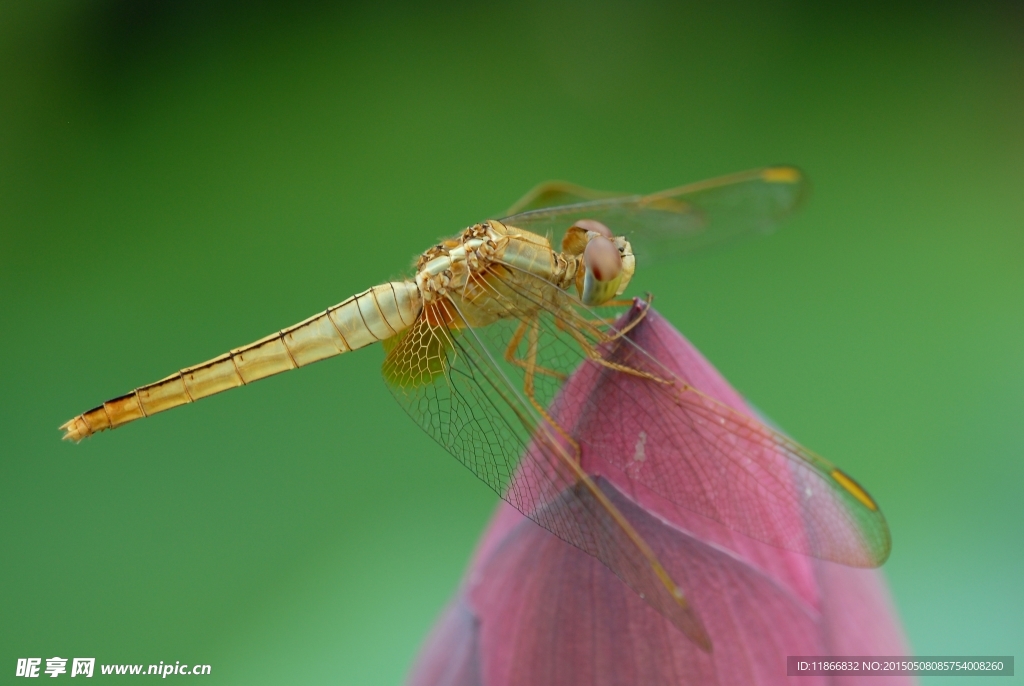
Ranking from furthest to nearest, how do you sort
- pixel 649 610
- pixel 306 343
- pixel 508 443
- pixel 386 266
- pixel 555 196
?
pixel 386 266
pixel 555 196
pixel 306 343
pixel 508 443
pixel 649 610

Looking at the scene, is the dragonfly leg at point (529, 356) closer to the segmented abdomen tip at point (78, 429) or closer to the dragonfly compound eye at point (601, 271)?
the dragonfly compound eye at point (601, 271)

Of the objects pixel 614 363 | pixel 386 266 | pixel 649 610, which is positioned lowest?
pixel 649 610

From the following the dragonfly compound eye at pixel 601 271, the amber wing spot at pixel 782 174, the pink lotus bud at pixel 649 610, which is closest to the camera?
the pink lotus bud at pixel 649 610

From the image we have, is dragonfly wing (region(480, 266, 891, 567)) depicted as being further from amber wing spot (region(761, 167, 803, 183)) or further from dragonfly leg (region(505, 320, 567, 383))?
amber wing spot (region(761, 167, 803, 183))

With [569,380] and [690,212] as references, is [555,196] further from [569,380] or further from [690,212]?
[569,380]

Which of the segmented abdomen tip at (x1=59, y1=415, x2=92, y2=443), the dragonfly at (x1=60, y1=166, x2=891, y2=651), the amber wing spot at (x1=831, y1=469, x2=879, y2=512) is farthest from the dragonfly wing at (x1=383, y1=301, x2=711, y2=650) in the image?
the segmented abdomen tip at (x1=59, y1=415, x2=92, y2=443)

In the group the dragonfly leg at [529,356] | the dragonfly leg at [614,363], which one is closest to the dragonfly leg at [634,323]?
the dragonfly leg at [614,363]

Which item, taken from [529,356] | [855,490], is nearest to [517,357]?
[529,356]
